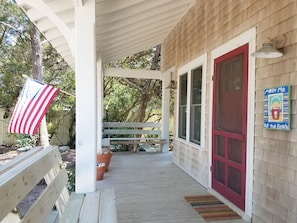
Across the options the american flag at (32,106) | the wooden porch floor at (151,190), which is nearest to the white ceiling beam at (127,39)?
the american flag at (32,106)

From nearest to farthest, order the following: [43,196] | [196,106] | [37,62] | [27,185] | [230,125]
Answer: [27,185] < [43,196] < [230,125] < [196,106] < [37,62]

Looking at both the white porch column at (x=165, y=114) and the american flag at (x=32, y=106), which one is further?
the white porch column at (x=165, y=114)

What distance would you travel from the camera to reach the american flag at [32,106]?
3223 millimetres

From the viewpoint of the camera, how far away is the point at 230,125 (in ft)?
11.4

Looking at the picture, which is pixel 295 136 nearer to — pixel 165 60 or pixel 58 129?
pixel 165 60

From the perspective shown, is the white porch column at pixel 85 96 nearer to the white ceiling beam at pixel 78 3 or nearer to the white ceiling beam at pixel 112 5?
the white ceiling beam at pixel 78 3

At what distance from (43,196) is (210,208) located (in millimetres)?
2311

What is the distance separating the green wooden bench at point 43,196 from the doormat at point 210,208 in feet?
4.19

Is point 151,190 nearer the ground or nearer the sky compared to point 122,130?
nearer the ground

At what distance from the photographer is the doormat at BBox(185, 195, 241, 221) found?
3.08m

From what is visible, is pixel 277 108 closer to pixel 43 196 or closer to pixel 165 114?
pixel 43 196

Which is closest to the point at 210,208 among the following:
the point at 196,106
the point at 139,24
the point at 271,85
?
the point at 271,85

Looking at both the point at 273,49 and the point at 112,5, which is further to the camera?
the point at 112,5

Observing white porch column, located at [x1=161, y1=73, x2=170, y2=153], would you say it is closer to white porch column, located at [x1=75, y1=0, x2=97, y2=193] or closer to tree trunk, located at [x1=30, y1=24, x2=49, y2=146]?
tree trunk, located at [x1=30, y1=24, x2=49, y2=146]
